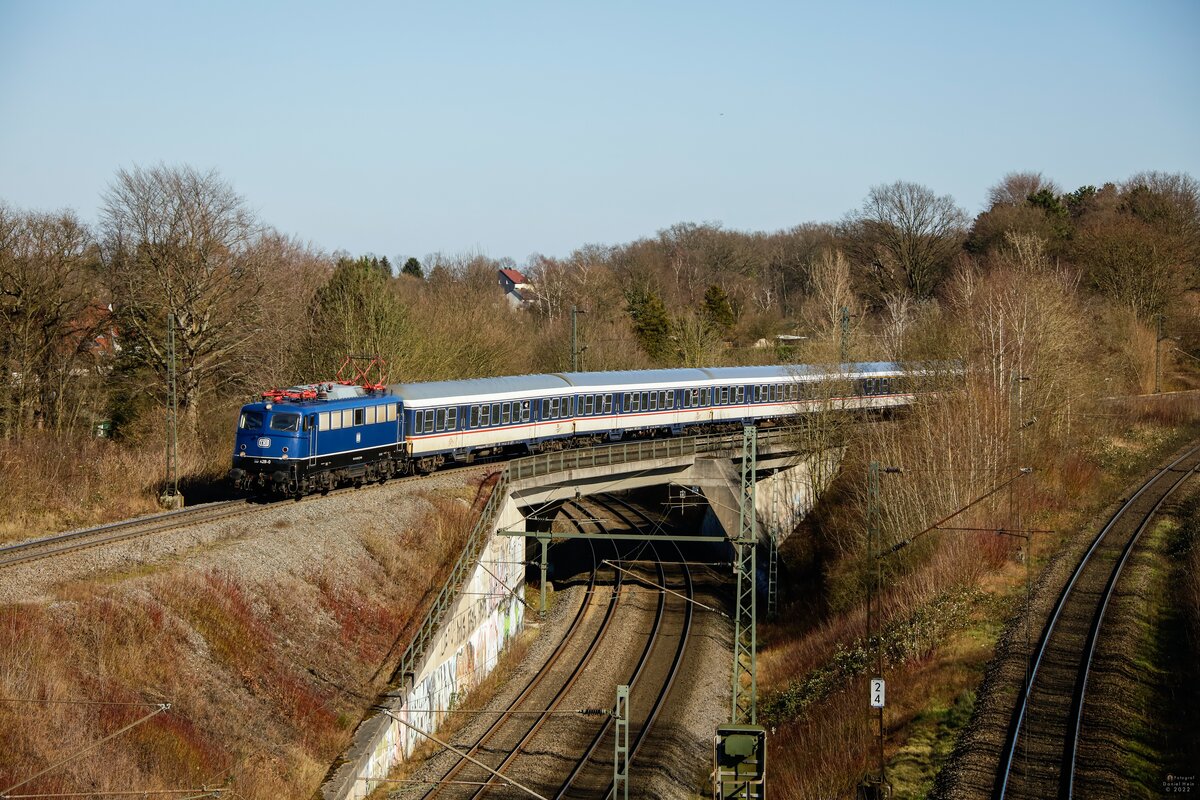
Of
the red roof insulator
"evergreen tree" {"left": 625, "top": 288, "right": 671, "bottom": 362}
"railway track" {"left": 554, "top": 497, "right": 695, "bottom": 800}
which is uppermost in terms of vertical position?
"evergreen tree" {"left": 625, "top": 288, "right": 671, "bottom": 362}

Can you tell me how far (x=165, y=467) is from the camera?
33656mm

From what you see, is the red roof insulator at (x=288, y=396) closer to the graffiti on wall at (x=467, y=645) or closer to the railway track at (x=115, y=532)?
the railway track at (x=115, y=532)

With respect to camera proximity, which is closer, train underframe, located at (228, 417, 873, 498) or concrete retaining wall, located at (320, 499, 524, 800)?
concrete retaining wall, located at (320, 499, 524, 800)

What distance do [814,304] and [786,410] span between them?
8332 millimetres

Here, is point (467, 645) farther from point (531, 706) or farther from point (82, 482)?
point (82, 482)

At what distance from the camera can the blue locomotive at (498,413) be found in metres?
30.5

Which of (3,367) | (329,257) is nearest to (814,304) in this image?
(3,367)

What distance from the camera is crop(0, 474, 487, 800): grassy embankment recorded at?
56.5 ft

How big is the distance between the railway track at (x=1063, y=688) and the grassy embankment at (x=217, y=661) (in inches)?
509

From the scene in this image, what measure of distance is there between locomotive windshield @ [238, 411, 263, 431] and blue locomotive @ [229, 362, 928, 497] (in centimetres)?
3

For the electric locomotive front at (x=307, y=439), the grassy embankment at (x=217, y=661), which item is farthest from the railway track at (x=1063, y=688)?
the electric locomotive front at (x=307, y=439)

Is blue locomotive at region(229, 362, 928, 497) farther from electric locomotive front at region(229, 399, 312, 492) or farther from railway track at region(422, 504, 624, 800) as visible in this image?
railway track at region(422, 504, 624, 800)

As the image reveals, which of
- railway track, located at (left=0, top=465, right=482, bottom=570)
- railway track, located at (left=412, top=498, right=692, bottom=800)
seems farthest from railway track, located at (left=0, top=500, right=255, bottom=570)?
railway track, located at (left=412, top=498, right=692, bottom=800)

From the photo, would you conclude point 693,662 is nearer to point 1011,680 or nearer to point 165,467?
point 1011,680
